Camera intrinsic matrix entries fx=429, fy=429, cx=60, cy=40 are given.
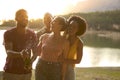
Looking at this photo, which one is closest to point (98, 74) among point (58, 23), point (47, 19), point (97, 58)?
point (47, 19)

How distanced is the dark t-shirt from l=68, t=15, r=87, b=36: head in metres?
0.63

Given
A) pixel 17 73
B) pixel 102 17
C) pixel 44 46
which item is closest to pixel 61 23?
pixel 44 46

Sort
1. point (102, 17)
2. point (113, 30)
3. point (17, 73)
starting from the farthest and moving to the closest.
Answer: point (102, 17) < point (113, 30) < point (17, 73)

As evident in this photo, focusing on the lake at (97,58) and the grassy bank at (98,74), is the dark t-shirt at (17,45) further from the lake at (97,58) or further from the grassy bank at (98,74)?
the lake at (97,58)

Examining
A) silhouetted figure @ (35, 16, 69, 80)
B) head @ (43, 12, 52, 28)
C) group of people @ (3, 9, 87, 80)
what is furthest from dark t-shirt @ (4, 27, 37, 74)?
head @ (43, 12, 52, 28)

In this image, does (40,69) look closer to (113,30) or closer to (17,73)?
(17,73)

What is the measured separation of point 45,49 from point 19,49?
0.40 meters

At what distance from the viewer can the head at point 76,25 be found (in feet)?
21.5

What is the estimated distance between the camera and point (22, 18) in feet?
20.7

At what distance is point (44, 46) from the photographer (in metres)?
6.47

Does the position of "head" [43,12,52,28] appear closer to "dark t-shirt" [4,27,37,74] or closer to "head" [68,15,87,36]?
"head" [68,15,87,36]

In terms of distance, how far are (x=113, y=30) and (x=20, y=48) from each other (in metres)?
90.0

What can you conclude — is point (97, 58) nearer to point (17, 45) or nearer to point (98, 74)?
point (98, 74)

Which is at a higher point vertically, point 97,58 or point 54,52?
point 54,52
